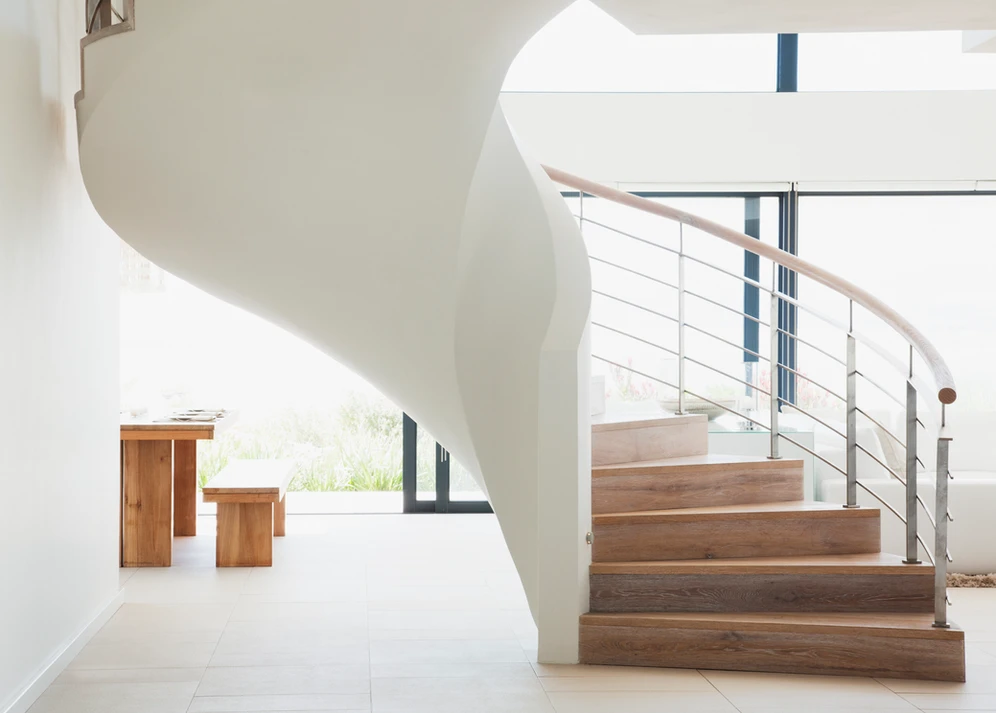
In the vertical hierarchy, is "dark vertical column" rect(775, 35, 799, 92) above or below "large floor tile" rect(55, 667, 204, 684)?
above

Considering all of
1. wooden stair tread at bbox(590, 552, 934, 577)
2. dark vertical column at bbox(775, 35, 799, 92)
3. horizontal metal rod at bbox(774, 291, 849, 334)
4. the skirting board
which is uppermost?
dark vertical column at bbox(775, 35, 799, 92)

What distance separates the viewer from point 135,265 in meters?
5.83

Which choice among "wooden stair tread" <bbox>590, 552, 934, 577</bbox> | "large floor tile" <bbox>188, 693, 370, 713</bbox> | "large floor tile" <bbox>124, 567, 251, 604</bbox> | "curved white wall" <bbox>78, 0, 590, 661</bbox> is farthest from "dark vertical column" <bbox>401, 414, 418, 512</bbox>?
"large floor tile" <bbox>188, 693, 370, 713</bbox>

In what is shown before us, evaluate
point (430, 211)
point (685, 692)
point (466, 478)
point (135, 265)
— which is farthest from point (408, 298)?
point (466, 478)

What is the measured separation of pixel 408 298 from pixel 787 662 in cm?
193

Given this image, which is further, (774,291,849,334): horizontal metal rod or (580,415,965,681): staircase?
(774,291,849,334): horizontal metal rod

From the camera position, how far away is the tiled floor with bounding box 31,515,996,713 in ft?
10.6

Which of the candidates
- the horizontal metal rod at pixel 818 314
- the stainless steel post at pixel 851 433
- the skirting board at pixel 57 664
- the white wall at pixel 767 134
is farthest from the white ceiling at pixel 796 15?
the skirting board at pixel 57 664

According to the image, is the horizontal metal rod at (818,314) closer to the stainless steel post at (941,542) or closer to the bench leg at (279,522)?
the stainless steel post at (941,542)

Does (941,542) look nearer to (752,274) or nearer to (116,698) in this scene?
(116,698)

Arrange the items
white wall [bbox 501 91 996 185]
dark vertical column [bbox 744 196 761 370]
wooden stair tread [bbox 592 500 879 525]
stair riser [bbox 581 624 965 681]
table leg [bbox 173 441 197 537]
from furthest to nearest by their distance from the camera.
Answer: dark vertical column [bbox 744 196 761 370], white wall [bbox 501 91 996 185], table leg [bbox 173 441 197 537], wooden stair tread [bbox 592 500 879 525], stair riser [bbox 581 624 965 681]

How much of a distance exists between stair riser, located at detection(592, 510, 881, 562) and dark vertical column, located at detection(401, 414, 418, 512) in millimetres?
3158

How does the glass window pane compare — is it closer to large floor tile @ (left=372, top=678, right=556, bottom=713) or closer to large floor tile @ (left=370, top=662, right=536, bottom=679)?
large floor tile @ (left=370, top=662, right=536, bottom=679)

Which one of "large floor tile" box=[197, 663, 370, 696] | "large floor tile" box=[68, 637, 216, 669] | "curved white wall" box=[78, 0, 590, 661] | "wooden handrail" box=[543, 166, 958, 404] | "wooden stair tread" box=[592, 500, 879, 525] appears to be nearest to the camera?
"curved white wall" box=[78, 0, 590, 661]
